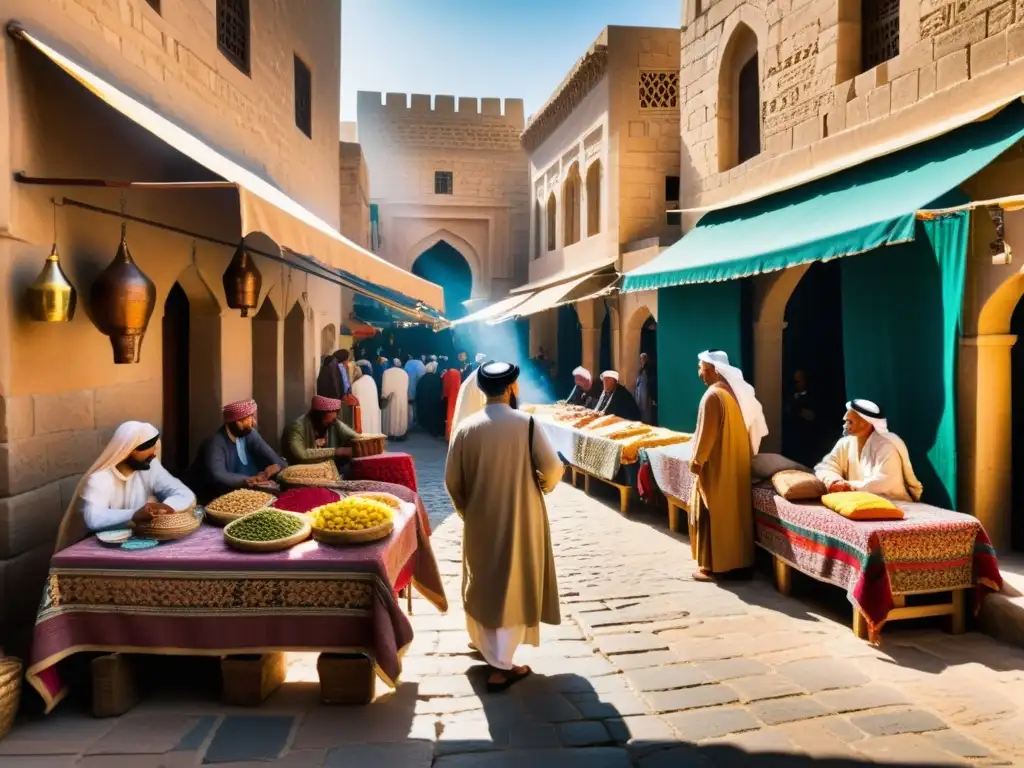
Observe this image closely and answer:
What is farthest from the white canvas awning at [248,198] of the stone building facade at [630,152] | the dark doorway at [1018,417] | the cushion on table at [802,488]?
the stone building facade at [630,152]

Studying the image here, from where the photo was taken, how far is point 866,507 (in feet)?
15.0

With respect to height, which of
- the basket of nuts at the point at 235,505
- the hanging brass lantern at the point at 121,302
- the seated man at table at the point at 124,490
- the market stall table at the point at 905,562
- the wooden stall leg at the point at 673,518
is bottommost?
the wooden stall leg at the point at 673,518

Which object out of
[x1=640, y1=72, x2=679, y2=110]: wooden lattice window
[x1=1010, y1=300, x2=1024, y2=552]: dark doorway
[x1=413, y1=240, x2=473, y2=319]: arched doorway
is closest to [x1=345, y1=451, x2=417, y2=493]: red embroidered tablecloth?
[x1=1010, y1=300, x2=1024, y2=552]: dark doorway

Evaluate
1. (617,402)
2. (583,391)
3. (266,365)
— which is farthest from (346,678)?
(583,391)

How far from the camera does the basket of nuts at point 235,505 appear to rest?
4.05m

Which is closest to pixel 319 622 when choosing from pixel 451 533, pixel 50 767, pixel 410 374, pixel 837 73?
pixel 50 767

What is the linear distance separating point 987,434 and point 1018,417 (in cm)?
66

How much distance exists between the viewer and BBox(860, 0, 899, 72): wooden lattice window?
6.61 metres

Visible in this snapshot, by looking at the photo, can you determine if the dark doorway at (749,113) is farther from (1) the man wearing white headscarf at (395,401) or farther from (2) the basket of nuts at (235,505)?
(1) the man wearing white headscarf at (395,401)

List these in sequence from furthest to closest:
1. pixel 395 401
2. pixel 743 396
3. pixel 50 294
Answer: pixel 395 401, pixel 743 396, pixel 50 294

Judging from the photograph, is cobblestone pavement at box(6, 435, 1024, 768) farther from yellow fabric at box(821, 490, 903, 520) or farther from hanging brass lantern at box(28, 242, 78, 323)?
hanging brass lantern at box(28, 242, 78, 323)

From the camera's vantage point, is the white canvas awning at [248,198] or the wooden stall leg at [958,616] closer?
the white canvas awning at [248,198]

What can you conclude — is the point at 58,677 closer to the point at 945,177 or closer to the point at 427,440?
the point at 945,177

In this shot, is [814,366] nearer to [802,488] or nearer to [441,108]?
[802,488]
